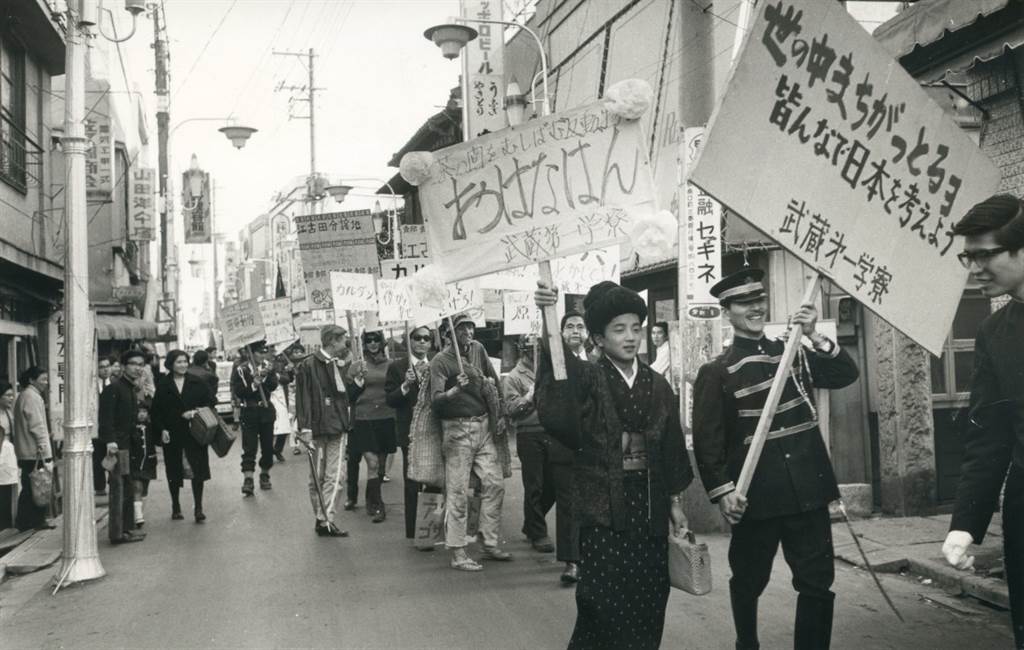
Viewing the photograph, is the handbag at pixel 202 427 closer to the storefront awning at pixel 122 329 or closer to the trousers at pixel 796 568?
the trousers at pixel 796 568

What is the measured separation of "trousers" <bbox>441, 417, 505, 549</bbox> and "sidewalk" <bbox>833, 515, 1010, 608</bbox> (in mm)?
2912

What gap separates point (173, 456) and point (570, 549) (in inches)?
240

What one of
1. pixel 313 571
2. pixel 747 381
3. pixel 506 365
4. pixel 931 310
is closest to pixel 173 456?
pixel 313 571

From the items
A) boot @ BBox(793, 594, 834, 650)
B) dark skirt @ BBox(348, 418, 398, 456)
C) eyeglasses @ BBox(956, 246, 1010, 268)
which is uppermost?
eyeglasses @ BBox(956, 246, 1010, 268)

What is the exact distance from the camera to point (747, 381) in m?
4.96

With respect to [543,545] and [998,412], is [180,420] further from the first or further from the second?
[998,412]

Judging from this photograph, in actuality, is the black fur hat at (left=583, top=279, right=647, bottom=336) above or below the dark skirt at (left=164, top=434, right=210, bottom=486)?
above

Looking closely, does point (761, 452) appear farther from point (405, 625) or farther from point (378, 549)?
point (378, 549)

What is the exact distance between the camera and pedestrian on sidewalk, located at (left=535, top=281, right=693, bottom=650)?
4574 mm

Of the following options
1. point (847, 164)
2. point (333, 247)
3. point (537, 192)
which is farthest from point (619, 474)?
point (333, 247)

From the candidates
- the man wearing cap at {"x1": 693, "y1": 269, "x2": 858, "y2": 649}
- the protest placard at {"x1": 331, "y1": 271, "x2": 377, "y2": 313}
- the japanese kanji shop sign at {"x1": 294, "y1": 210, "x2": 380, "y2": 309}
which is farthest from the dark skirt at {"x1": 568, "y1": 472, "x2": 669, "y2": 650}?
the japanese kanji shop sign at {"x1": 294, "y1": 210, "x2": 380, "y2": 309}

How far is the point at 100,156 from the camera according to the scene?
19.6m

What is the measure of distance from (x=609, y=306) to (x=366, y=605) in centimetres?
354

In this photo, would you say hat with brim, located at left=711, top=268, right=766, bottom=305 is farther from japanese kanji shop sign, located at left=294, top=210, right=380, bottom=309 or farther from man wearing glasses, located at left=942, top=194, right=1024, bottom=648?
japanese kanji shop sign, located at left=294, top=210, right=380, bottom=309
